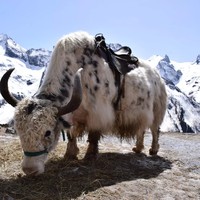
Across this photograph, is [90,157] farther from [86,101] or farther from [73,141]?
[86,101]

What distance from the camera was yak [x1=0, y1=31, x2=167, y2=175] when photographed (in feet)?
14.4

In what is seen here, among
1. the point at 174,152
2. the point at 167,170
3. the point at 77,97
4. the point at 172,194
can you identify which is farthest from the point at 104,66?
the point at 174,152

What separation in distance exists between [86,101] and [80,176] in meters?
1.12

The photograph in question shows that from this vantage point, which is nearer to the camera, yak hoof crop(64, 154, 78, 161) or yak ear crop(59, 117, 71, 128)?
yak ear crop(59, 117, 71, 128)

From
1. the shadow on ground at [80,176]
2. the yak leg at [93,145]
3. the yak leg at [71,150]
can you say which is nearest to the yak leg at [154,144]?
the shadow on ground at [80,176]

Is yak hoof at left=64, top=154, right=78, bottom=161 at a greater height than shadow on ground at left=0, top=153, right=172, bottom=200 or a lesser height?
greater

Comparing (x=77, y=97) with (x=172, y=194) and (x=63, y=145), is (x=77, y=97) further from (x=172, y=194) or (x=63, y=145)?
(x=63, y=145)

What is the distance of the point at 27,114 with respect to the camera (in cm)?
439

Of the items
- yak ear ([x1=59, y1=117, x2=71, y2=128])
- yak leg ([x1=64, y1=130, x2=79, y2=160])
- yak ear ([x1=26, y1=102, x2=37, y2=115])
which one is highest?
yak ear ([x1=26, y1=102, x2=37, y2=115])

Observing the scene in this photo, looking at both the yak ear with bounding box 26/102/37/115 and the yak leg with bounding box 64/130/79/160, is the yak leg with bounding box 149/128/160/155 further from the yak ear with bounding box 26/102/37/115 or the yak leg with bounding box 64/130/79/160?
the yak ear with bounding box 26/102/37/115

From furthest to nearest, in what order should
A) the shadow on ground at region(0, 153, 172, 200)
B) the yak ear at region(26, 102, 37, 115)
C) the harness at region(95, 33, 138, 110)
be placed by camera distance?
1. the harness at region(95, 33, 138, 110)
2. the yak ear at region(26, 102, 37, 115)
3. the shadow on ground at region(0, 153, 172, 200)

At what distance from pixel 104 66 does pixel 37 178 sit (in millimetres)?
1965

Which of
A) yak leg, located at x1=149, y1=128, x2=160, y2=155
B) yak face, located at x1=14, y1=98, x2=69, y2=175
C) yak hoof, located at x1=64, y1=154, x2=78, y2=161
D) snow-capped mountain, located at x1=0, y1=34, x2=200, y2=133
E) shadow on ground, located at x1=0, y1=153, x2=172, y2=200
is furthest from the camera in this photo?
snow-capped mountain, located at x1=0, y1=34, x2=200, y2=133

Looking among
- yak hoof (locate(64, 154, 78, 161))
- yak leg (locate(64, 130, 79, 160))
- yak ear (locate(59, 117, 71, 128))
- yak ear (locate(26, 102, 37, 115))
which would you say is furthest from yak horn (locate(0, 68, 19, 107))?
yak hoof (locate(64, 154, 78, 161))
